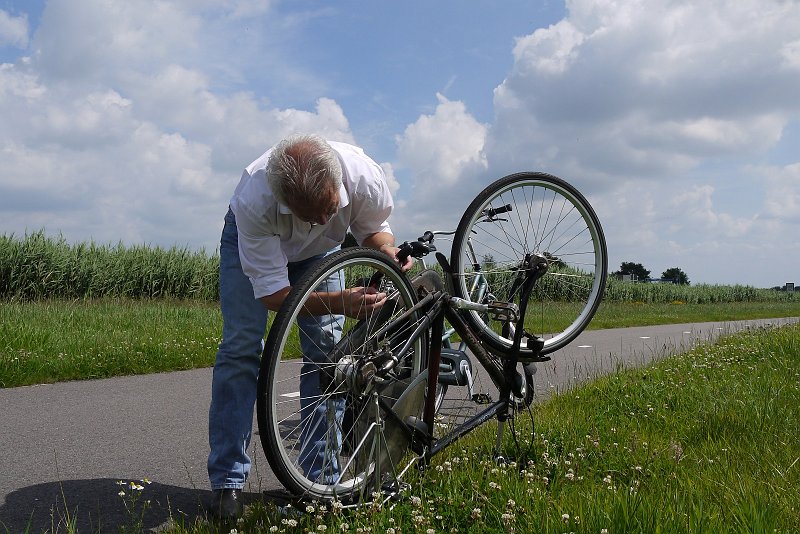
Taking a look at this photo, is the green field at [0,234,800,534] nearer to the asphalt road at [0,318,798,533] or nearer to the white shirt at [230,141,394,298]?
the asphalt road at [0,318,798,533]

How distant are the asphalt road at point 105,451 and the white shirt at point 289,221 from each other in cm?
105

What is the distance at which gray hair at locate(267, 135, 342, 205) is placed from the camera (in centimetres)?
299

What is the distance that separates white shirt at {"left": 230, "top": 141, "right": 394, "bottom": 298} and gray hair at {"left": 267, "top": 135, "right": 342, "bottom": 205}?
0.16 m

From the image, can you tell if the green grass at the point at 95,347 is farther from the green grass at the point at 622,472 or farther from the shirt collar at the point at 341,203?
the shirt collar at the point at 341,203

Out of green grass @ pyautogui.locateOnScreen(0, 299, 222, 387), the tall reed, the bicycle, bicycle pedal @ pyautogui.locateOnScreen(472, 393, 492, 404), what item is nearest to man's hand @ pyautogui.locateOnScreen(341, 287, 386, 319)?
the bicycle

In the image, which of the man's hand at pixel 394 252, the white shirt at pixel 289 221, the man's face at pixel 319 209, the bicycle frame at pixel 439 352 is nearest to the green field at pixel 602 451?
the bicycle frame at pixel 439 352

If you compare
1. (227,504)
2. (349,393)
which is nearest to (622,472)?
(349,393)

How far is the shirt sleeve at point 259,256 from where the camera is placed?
324cm

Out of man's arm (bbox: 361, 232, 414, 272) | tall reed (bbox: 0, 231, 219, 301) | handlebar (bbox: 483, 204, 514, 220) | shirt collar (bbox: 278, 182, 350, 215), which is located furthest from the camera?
tall reed (bbox: 0, 231, 219, 301)

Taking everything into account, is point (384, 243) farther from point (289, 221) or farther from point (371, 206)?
point (289, 221)

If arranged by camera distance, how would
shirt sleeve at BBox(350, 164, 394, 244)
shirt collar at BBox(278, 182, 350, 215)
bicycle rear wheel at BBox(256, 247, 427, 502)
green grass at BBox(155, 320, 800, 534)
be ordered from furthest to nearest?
shirt sleeve at BBox(350, 164, 394, 244) < shirt collar at BBox(278, 182, 350, 215) < bicycle rear wheel at BBox(256, 247, 427, 502) < green grass at BBox(155, 320, 800, 534)

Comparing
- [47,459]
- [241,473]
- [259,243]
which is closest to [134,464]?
[47,459]

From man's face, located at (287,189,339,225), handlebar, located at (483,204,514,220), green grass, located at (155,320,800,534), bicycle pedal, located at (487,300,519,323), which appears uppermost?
handlebar, located at (483,204,514,220)

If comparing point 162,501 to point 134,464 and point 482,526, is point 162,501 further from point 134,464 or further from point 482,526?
point 482,526
